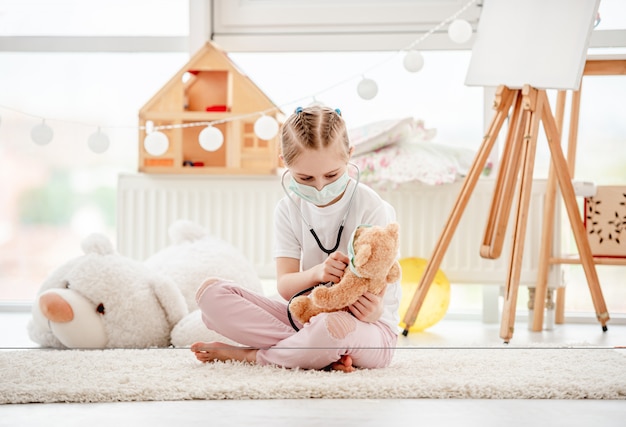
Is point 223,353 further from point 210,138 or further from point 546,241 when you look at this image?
point 546,241

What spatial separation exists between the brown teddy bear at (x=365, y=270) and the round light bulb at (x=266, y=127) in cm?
129

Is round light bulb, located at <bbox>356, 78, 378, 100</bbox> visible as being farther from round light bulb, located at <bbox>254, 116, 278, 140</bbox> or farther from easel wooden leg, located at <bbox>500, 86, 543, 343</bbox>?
easel wooden leg, located at <bbox>500, 86, 543, 343</bbox>

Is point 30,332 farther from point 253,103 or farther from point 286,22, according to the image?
point 286,22

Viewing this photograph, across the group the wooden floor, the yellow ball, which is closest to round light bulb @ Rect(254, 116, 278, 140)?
the yellow ball

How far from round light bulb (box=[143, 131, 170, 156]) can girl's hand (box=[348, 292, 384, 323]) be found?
141 centimetres

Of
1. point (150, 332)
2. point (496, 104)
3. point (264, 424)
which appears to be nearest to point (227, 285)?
point (150, 332)

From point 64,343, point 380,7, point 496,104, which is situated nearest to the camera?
point 64,343

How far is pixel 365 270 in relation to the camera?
5.22 feet

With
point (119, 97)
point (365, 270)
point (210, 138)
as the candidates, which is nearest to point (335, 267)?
point (365, 270)

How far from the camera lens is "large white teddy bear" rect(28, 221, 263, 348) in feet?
7.19

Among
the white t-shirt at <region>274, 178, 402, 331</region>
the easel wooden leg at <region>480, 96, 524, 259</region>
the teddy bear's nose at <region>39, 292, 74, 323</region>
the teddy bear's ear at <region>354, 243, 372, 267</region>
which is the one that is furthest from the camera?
the easel wooden leg at <region>480, 96, 524, 259</region>

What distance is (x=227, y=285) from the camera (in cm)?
188

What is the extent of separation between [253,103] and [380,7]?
677 millimetres

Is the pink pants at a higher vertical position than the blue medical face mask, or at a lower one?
lower
